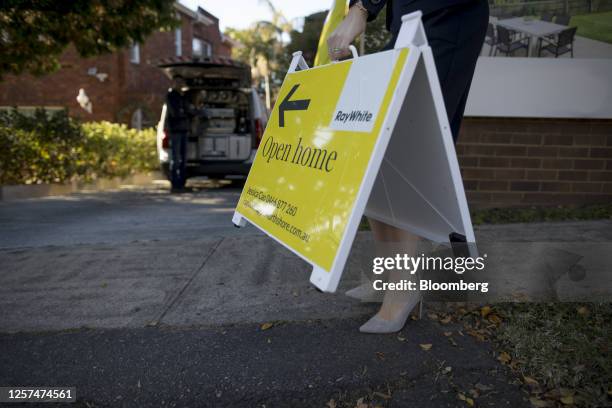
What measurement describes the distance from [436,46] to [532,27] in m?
3.60

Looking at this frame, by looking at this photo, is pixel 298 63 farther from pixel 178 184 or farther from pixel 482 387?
pixel 178 184

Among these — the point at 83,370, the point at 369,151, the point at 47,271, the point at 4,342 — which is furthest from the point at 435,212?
the point at 47,271

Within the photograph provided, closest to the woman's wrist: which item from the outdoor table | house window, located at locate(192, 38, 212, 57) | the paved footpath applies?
the paved footpath

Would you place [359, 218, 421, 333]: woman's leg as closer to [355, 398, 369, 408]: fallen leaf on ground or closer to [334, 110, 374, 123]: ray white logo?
[355, 398, 369, 408]: fallen leaf on ground

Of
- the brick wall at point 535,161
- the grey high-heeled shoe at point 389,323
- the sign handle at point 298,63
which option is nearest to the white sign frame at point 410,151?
the grey high-heeled shoe at point 389,323

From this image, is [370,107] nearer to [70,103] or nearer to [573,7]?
[573,7]

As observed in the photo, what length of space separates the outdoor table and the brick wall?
2.72ft

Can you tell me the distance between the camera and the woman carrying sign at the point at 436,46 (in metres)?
2.15

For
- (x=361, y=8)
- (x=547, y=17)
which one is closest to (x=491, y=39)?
(x=547, y=17)

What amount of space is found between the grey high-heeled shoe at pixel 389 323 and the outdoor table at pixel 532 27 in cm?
372

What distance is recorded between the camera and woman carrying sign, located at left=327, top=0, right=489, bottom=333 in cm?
215

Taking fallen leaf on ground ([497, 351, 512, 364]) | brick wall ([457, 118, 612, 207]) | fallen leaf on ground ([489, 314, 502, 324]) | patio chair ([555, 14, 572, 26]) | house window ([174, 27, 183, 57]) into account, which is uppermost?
house window ([174, 27, 183, 57])

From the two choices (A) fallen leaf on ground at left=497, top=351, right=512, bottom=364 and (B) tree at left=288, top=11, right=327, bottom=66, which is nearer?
(A) fallen leaf on ground at left=497, top=351, right=512, bottom=364

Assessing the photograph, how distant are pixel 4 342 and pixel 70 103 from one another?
17.2 metres
